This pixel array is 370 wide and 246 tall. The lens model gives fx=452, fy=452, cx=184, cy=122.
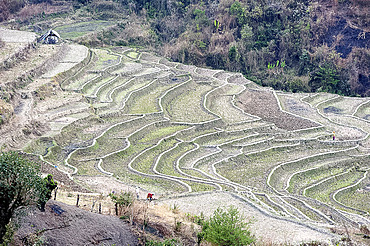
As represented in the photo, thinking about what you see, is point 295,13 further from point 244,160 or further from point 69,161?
point 69,161

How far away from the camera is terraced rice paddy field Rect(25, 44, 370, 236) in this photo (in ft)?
59.7

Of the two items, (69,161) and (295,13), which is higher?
(295,13)

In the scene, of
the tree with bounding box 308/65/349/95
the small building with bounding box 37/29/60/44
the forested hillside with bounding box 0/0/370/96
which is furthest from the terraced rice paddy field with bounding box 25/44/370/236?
the forested hillside with bounding box 0/0/370/96

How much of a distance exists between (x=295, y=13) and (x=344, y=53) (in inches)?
262

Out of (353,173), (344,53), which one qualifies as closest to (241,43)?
(344,53)

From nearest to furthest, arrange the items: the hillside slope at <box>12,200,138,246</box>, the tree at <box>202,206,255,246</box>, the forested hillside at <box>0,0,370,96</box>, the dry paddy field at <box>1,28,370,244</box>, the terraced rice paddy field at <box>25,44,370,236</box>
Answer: the hillside slope at <box>12,200,138,246</box>, the tree at <box>202,206,255,246</box>, the dry paddy field at <box>1,28,370,244</box>, the terraced rice paddy field at <box>25,44,370,236</box>, the forested hillside at <box>0,0,370,96</box>

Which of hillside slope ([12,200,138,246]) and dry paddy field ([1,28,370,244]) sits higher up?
hillside slope ([12,200,138,246])

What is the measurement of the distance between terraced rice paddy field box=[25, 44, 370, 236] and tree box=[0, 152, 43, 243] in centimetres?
793

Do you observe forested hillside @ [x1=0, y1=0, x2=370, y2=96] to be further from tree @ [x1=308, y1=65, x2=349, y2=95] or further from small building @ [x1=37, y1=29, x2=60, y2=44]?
small building @ [x1=37, y1=29, x2=60, y2=44]

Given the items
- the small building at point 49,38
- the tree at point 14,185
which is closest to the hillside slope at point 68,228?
the tree at point 14,185

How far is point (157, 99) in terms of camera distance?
29.2 m

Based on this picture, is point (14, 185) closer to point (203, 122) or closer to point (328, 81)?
point (203, 122)

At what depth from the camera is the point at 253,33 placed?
44625 mm

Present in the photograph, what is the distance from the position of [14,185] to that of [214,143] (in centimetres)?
1617
